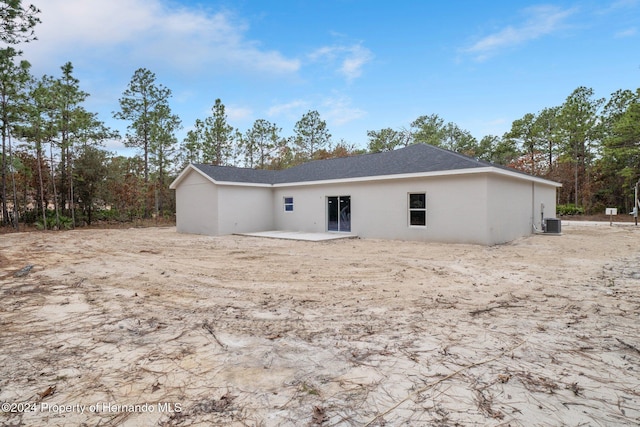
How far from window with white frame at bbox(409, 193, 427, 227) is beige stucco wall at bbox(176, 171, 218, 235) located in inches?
347

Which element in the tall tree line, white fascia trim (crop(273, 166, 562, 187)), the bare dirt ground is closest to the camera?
the bare dirt ground

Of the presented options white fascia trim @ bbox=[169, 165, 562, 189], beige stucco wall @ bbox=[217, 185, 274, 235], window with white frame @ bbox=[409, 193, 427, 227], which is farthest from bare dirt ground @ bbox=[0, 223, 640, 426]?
beige stucco wall @ bbox=[217, 185, 274, 235]

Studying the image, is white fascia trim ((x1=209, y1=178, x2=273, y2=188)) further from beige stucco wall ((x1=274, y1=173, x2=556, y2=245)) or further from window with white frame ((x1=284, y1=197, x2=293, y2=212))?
beige stucco wall ((x1=274, y1=173, x2=556, y2=245))

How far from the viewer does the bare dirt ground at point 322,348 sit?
206 centimetres

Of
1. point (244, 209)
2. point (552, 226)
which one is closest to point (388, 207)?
point (244, 209)

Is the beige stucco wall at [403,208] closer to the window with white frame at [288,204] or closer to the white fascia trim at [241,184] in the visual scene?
the window with white frame at [288,204]

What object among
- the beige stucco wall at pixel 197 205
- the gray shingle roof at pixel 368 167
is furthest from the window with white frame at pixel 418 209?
the beige stucco wall at pixel 197 205

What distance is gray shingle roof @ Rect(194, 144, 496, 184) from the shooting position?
11.3 metres

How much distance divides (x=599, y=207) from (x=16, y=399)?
34910 millimetres

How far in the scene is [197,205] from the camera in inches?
628

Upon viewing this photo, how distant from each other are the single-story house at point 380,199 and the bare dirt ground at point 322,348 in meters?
4.53

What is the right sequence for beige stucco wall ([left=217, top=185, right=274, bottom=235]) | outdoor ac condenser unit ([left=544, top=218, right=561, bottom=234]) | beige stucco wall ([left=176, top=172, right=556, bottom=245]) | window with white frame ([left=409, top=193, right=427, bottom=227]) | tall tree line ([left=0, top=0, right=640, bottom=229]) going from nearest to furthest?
beige stucco wall ([left=176, top=172, right=556, bottom=245])
window with white frame ([left=409, top=193, right=427, bottom=227])
outdoor ac condenser unit ([left=544, top=218, right=561, bottom=234])
beige stucco wall ([left=217, top=185, right=274, bottom=235])
tall tree line ([left=0, top=0, right=640, bottom=229])

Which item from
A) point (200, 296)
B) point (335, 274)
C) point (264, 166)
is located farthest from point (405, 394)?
point (264, 166)

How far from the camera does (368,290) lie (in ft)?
17.0
